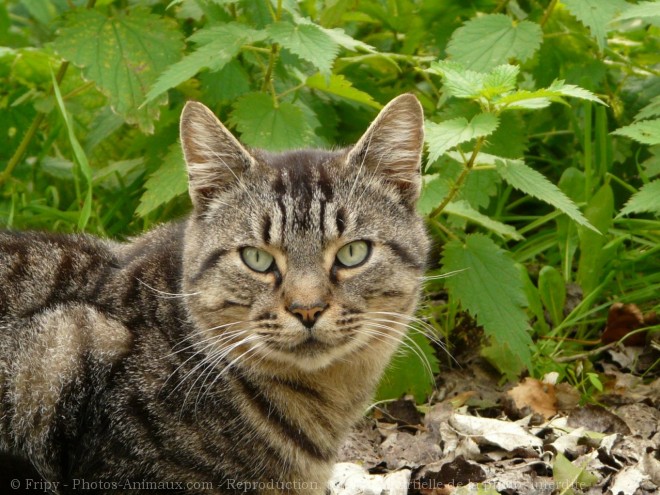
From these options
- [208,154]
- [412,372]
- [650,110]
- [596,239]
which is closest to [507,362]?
[412,372]

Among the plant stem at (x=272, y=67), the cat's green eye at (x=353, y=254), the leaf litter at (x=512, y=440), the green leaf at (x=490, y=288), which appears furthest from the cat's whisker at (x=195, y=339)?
the plant stem at (x=272, y=67)

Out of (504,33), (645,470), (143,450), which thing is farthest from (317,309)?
(504,33)

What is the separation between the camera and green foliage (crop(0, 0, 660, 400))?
398 cm

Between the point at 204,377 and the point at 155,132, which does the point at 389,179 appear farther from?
the point at 155,132

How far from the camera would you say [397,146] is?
11.5ft

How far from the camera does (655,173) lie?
4.58m

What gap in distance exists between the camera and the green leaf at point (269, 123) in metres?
4.09

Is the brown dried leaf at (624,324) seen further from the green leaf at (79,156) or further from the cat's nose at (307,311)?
the green leaf at (79,156)

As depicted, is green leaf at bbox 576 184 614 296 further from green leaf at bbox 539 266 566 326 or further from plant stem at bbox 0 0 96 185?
plant stem at bbox 0 0 96 185

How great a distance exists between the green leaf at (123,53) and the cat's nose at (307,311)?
4.66ft

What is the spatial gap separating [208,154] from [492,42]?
1487 millimetres

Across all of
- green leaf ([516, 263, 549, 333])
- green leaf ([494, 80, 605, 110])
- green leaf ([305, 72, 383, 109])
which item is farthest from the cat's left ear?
green leaf ([516, 263, 549, 333])

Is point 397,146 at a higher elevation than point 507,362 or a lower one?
higher

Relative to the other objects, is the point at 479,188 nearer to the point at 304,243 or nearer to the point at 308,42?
the point at 308,42
